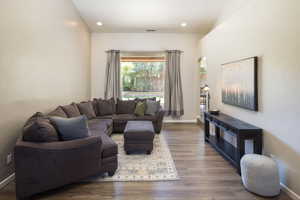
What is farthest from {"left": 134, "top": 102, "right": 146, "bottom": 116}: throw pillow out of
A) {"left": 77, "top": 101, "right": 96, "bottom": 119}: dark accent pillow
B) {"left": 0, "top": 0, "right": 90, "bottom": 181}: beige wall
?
{"left": 0, "top": 0, "right": 90, "bottom": 181}: beige wall

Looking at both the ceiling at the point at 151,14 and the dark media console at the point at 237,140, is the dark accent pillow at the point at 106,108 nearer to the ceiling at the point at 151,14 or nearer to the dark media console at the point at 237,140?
the ceiling at the point at 151,14

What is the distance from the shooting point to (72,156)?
2.39 metres

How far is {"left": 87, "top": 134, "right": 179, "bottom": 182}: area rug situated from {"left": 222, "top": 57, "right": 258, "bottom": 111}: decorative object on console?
158cm

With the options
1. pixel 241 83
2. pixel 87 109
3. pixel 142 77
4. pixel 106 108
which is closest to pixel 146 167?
pixel 241 83

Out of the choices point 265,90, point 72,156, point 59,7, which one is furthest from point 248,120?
point 59,7

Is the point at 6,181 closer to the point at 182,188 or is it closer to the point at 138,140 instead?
the point at 138,140

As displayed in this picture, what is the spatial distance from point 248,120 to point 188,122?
11.7 feet

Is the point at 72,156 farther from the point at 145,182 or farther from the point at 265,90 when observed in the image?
the point at 265,90

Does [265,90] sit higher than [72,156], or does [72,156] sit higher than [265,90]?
[265,90]

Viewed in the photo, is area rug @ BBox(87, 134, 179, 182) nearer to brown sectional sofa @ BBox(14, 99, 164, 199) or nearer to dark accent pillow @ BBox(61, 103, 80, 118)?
brown sectional sofa @ BBox(14, 99, 164, 199)

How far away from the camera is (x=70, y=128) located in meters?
2.64

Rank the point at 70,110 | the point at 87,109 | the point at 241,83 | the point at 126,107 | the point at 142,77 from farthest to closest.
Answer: the point at 142,77
the point at 126,107
the point at 87,109
the point at 70,110
the point at 241,83

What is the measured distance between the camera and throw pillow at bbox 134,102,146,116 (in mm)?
5429

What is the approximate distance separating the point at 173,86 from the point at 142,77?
1.15 m
